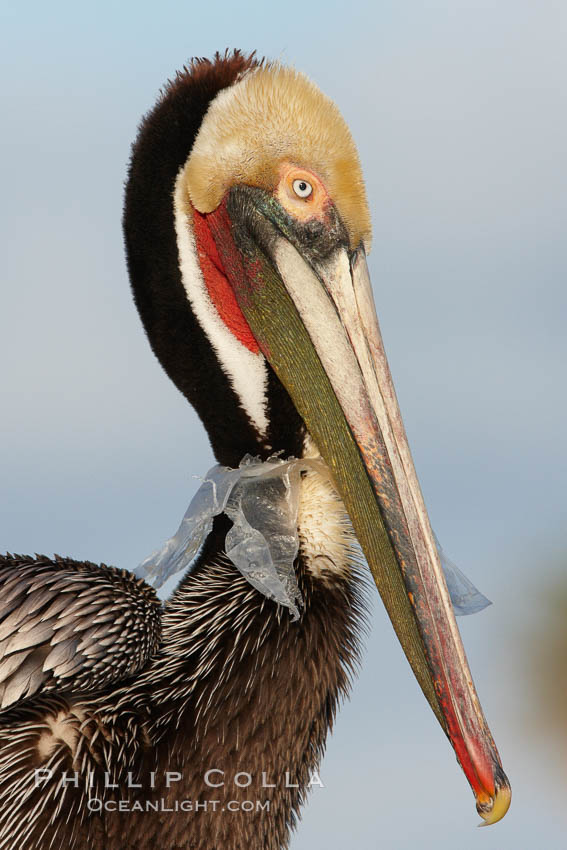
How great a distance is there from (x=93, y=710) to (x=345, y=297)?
1.50 meters

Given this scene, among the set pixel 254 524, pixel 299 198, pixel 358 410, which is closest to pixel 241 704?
pixel 254 524

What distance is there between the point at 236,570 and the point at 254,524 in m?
0.17

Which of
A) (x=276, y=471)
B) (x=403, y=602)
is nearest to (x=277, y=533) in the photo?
(x=276, y=471)

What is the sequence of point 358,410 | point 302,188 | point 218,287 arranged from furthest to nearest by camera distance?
point 218,287 → point 302,188 → point 358,410

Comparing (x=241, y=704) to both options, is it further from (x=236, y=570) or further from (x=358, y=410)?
(x=358, y=410)

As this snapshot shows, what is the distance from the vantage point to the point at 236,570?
3.31 m

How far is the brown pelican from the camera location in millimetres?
3004

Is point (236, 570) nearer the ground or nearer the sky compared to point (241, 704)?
nearer the sky

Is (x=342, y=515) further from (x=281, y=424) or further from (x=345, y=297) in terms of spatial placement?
(x=345, y=297)

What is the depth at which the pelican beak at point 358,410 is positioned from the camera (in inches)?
115

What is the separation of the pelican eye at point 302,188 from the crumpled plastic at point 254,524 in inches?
33.9

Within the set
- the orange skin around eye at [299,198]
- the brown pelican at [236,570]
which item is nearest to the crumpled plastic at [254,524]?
the brown pelican at [236,570]

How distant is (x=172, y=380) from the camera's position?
11.4 feet

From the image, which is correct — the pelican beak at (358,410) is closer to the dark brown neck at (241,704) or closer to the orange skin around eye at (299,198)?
the orange skin around eye at (299,198)
